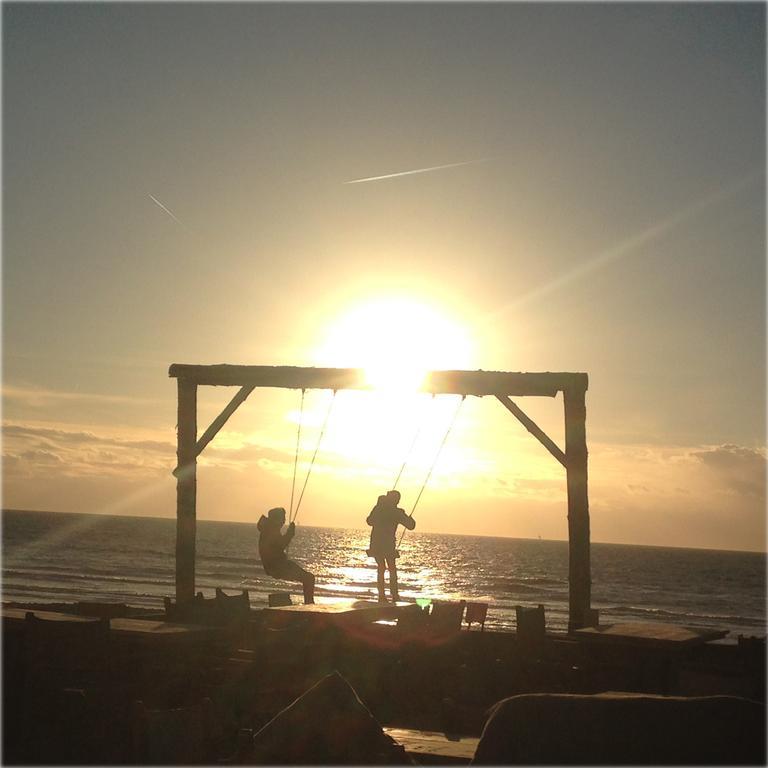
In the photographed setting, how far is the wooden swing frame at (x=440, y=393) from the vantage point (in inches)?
488

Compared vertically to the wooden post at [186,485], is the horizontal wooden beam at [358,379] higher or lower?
higher

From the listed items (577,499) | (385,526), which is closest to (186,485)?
(385,526)

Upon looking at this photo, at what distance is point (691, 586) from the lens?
269 feet

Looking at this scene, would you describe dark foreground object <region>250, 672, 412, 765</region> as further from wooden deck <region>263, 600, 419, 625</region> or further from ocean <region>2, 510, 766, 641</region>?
ocean <region>2, 510, 766, 641</region>

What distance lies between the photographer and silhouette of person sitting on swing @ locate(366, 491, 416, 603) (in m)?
15.7

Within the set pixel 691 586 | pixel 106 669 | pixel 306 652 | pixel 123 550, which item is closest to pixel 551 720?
pixel 306 652

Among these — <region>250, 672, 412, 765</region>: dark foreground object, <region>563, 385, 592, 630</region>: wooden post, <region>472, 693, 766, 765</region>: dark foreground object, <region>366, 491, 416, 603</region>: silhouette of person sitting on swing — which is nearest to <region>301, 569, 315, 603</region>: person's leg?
<region>366, 491, 416, 603</region>: silhouette of person sitting on swing

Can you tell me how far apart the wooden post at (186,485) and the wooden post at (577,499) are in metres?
5.17

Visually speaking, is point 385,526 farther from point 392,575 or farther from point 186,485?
point 186,485

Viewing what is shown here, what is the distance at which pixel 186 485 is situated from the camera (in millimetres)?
13586

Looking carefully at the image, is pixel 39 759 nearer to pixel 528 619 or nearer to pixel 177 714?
pixel 177 714

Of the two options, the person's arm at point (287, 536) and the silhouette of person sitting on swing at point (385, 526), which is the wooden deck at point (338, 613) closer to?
the person's arm at point (287, 536)

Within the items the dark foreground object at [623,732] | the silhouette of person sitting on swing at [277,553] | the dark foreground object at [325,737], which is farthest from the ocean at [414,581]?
the dark foreground object at [623,732]

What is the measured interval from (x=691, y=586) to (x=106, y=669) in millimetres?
79146
